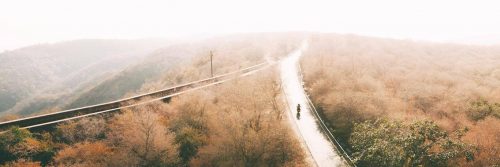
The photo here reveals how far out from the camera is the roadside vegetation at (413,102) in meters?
20.1

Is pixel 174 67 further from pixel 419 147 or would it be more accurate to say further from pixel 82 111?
pixel 419 147

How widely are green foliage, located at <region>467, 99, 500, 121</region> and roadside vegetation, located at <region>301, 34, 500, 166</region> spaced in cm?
8

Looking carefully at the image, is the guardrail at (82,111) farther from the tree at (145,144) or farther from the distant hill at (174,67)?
the distant hill at (174,67)

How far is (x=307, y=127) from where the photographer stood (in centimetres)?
3334

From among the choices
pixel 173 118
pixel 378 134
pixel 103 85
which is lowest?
pixel 103 85

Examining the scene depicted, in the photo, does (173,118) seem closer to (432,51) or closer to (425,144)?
(425,144)

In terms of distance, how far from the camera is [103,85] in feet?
431

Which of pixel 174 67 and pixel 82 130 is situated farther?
pixel 174 67

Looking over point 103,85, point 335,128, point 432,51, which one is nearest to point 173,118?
point 335,128

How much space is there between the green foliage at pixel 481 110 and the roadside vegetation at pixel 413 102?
0.25ft

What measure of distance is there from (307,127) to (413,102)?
14.4m

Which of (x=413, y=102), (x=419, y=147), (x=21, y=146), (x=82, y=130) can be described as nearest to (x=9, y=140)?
(x=21, y=146)

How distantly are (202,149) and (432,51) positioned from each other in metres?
70.6

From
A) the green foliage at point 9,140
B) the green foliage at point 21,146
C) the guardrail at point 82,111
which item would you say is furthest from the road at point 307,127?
the green foliage at point 9,140
